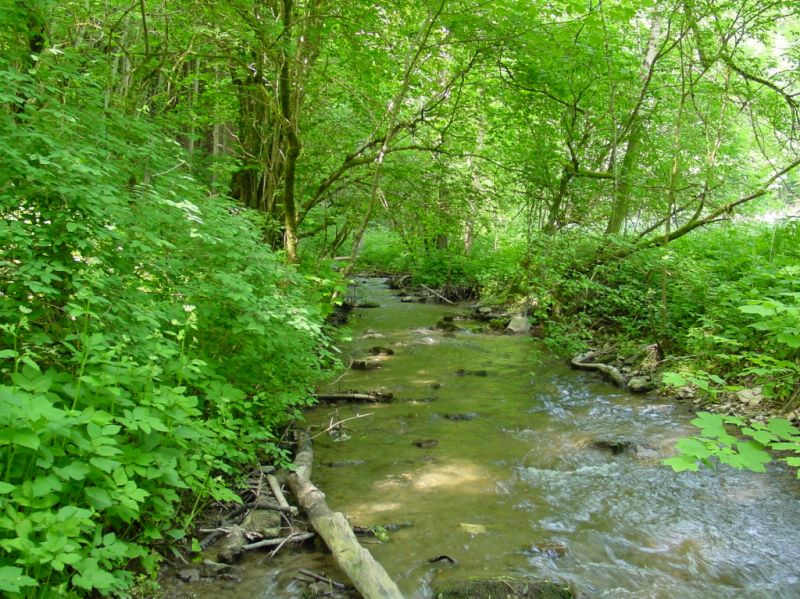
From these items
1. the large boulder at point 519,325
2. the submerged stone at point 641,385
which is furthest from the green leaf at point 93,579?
the large boulder at point 519,325

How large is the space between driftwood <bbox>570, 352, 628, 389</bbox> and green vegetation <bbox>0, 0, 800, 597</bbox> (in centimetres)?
32

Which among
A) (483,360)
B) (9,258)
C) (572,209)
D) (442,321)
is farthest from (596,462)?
(442,321)

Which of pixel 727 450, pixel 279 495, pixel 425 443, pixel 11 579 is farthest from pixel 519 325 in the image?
pixel 11 579

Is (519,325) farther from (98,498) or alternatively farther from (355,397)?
(98,498)

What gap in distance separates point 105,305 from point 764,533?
18.6ft

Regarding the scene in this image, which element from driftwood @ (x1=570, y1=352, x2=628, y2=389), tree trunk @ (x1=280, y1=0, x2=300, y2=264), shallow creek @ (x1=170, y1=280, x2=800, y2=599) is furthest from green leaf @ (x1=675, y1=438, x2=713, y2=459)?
driftwood @ (x1=570, y1=352, x2=628, y2=389)

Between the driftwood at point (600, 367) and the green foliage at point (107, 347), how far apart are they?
6.29 meters

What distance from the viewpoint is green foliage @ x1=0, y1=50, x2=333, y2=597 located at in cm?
256

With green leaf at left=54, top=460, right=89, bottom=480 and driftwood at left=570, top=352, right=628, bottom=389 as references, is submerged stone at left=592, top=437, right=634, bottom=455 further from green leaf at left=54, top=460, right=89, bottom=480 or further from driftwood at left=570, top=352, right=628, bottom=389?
green leaf at left=54, top=460, right=89, bottom=480

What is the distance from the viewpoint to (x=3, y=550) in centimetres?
248

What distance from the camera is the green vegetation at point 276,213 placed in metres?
2.95

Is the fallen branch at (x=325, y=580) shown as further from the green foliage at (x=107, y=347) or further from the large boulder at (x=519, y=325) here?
the large boulder at (x=519, y=325)

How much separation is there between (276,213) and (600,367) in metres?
6.58

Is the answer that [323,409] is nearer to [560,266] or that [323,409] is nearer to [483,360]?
[483,360]
